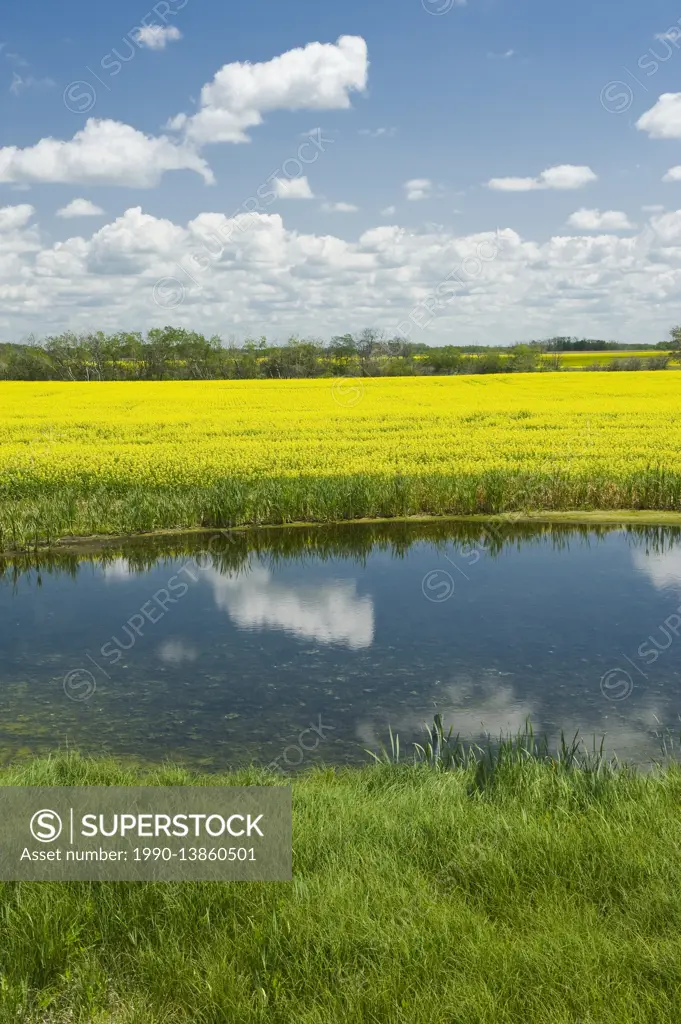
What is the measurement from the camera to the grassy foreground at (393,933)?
321 cm

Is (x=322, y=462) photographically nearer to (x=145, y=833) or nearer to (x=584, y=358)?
(x=145, y=833)

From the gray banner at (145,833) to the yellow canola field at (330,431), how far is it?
13890 millimetres

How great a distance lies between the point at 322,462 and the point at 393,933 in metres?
18.0

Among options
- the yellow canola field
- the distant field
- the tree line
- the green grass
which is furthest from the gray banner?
the distant field

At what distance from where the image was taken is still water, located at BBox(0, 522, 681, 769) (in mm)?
7500

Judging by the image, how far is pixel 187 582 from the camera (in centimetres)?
1312

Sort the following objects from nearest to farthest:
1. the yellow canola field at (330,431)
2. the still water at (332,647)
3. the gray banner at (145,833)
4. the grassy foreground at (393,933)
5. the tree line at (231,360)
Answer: the grassy foreground at (393,933)
the gray banner at (145,833)
the still water at (332,647)
the yellow canola field at (330,431)
the tree line at (231,360)

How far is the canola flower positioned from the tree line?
37.3 metres

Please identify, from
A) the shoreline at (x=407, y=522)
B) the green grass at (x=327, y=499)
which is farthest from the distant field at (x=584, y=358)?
the shoreline at (x=407, y=522)

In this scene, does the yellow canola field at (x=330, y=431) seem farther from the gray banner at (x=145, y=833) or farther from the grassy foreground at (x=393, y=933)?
the grassy foreground at (x=393, y=933)

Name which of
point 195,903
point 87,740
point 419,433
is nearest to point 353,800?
point 195,903

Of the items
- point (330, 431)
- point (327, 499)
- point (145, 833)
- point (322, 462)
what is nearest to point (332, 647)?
point (145, 833)

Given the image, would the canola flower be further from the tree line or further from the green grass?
the tree line

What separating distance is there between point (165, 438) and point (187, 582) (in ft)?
50.9
